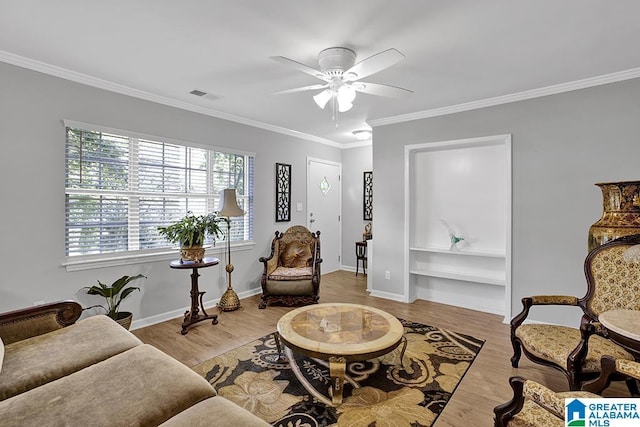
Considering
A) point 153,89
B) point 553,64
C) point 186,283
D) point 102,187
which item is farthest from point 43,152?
point 553,64

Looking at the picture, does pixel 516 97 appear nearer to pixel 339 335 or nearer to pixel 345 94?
pixel 345 94

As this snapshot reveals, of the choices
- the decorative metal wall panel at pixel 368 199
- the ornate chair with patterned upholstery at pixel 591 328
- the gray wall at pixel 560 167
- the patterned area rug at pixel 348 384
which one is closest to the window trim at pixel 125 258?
the patterned area rug at pixel 348 384

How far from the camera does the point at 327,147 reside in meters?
5.96

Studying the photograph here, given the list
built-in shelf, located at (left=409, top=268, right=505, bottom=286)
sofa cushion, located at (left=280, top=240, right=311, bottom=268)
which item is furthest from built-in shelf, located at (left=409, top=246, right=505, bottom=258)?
sofa cushion, located at (left=280, top=240, right=311, bottom=268)

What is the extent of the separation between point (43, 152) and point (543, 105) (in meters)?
4.99

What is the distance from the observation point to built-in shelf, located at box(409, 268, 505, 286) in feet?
12.5

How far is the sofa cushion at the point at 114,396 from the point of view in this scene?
1.20 m

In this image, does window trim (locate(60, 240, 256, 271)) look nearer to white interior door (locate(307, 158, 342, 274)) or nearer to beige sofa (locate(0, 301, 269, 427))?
beige sofa (locate(0, 301, 269, 427))

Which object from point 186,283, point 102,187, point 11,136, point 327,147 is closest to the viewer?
point 11,136

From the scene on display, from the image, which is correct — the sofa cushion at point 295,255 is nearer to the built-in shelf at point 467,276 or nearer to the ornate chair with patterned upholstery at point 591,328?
the built-in shelf at point 467,276

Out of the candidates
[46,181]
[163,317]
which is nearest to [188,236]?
[163,317]

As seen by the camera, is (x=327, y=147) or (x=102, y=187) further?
(x=327, y=147)

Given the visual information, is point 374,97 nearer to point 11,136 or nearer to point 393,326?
point 393,326

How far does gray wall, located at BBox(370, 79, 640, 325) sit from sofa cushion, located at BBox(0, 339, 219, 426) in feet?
11.5
